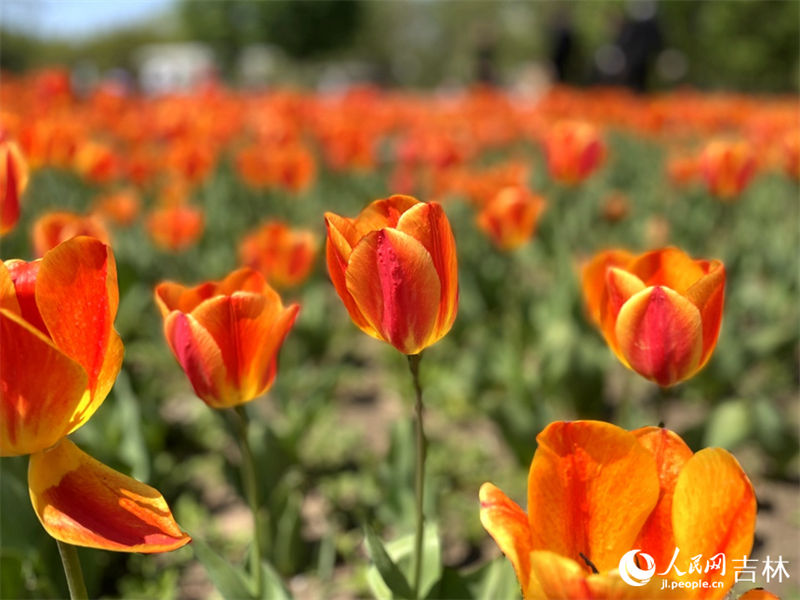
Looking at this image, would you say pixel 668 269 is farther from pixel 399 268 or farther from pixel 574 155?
pixel 574 155

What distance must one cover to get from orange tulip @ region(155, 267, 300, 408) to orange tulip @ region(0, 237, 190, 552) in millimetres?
209

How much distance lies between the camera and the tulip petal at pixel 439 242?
87 cm

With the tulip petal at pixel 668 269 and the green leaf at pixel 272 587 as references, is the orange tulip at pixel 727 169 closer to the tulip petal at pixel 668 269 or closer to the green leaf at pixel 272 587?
the tulip petal at pixel 668 269

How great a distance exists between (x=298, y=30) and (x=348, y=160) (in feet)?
92.1

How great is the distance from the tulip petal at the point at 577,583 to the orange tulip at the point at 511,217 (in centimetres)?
207

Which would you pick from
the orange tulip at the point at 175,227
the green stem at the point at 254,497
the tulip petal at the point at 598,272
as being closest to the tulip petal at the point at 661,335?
the tulip petal at the point at 598,272

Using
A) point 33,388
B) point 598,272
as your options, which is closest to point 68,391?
point 33,388

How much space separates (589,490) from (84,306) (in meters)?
0.49

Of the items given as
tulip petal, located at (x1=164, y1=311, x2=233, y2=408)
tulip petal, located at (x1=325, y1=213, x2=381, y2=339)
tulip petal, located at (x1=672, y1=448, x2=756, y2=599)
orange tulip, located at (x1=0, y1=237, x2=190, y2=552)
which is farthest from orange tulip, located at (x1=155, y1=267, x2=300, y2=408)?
tulip petal, located at (x1=672, y1=448, x2=756, y2=599)

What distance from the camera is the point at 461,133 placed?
654cm

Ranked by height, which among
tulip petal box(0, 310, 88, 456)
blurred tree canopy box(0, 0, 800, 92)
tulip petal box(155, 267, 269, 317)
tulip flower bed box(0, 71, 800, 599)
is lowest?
blurred tree canopy box(0, 0, 800, 92)

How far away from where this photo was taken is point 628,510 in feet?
2.39

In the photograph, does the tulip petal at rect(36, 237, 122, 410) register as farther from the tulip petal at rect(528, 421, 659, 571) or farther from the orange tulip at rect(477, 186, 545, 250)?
the orange tulip at rect(477, 186, 545, 250)

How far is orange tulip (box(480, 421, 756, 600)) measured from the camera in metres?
0.67
